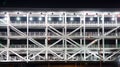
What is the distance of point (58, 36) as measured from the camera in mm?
62812

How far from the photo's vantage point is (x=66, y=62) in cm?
6512

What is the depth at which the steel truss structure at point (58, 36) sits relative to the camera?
206ft
